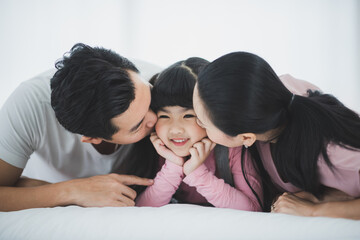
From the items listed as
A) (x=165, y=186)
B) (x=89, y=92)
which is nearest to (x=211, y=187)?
(x=165, y=186)

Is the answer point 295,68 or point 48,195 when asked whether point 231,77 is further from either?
point 295,68

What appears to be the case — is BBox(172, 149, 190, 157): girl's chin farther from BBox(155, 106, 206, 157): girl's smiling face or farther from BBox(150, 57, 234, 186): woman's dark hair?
BBox(150, 57, 234, 186): woman's dark hair

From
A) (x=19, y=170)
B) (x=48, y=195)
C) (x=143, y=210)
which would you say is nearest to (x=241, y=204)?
(x=143, y=210)

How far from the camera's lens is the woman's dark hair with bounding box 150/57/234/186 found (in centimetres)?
97

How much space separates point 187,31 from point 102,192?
3.70 feet

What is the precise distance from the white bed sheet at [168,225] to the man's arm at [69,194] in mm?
111

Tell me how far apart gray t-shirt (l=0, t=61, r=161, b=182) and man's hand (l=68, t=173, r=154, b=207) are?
0.53 feet

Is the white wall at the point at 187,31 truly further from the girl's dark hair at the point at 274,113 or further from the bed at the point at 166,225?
the bed at the point at 166,225

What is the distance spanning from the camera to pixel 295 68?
179 centimetres

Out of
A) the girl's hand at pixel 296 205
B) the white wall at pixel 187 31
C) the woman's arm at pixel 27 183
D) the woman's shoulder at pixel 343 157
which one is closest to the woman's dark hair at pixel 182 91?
the girl's hand at pixel 296 205

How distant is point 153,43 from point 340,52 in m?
1.14

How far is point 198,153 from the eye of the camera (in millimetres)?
993

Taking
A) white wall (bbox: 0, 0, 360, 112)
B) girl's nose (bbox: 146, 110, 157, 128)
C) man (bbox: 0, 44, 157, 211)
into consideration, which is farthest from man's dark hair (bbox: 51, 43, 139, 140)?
white wall (bbox: 0, 0, 360, 112)

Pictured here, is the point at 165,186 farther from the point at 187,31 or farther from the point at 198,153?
the point at 187,31
